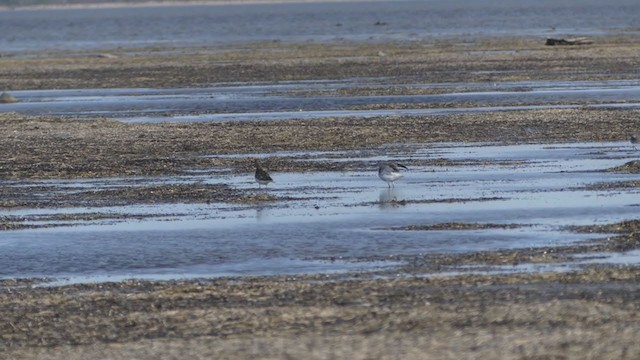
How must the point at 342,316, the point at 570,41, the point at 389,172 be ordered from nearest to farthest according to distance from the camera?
the point at 342,316 → the point at 389,172 → the point at 570,41

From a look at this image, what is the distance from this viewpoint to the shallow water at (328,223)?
13711mm

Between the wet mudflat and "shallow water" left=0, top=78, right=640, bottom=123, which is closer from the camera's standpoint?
the wet mudflat

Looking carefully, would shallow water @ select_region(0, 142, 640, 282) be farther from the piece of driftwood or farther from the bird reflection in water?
the piece of driftwood

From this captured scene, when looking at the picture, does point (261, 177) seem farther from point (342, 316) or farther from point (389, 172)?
point (342, 316)

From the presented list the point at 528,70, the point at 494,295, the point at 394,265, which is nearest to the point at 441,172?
the point at 394,265

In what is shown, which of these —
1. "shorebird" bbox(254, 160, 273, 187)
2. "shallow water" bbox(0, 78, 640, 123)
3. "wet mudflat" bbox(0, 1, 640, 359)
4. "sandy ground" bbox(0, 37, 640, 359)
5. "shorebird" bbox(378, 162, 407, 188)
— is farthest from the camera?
"shallow water" bbox(0, 78, 640, 123)

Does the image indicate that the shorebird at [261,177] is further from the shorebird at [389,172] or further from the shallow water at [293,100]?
the shallow water at [293,100]

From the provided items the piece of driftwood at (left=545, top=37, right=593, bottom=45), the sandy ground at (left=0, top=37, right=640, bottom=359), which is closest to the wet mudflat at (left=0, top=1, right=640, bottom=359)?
the sandy ground at (left=0, top=37, right=640, bottom=359)

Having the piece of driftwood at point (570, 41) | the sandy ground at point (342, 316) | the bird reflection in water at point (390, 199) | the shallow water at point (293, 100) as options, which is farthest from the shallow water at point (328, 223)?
the piece of driftwood at point (570, 41)

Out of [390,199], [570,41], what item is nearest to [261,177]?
[390,199]

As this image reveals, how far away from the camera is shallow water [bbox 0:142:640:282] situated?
45.0 ft

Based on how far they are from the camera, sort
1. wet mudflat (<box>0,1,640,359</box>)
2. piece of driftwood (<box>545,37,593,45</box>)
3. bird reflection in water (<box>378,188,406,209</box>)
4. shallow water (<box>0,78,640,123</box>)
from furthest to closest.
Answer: piece of driftwood (<box>545,37,593,45</box>) < shallow water (<box>0,78,640,123</box>) < bird reflection in water (<box>378,188,406,209</box>) < wet mudflat (<box>0,1,640,359</box>)

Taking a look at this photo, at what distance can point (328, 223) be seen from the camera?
51.6ft

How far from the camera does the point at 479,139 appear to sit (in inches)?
931
